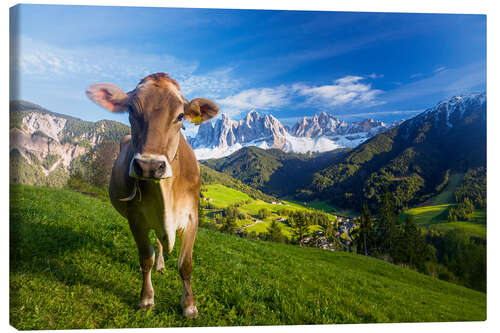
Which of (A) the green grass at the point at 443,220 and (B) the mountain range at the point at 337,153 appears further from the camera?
(A) the green grass at the point at 443,220

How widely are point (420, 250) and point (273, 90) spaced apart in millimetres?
8738

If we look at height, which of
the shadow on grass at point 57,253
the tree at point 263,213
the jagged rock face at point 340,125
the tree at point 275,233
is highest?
the jagged rock face at point 340,125

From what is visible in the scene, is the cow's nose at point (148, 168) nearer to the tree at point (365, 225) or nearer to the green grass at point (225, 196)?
the green grass at point (225, 196)

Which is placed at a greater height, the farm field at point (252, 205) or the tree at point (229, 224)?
the farm field at point (252, 205)

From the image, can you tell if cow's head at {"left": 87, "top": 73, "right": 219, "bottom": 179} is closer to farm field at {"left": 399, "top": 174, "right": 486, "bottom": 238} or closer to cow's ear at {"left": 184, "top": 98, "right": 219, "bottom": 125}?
cow's ear at {"left": 184, "top": 98, "right": 219, "bottom": 125}

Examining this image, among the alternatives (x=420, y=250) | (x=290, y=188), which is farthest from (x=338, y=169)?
(x=420, y=250)

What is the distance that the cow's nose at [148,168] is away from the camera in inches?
65.6

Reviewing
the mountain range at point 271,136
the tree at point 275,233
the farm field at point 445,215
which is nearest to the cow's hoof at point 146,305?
the farm field at point 445,215

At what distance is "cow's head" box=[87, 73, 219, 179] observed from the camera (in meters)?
1.70

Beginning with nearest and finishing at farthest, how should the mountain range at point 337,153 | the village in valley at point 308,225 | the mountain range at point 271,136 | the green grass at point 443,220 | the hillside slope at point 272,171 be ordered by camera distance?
the mountain range at point 337,153 < the green grass at point 443,220 < the village in valley at point 308,225 < the hillside slope at point 272,171 < the mountain range at point 271,136

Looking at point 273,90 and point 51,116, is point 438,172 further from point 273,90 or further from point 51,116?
point 51,116

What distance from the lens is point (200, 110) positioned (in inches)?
90.7

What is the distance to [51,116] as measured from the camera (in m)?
5.78

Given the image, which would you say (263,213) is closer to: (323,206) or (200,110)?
(323,206)
